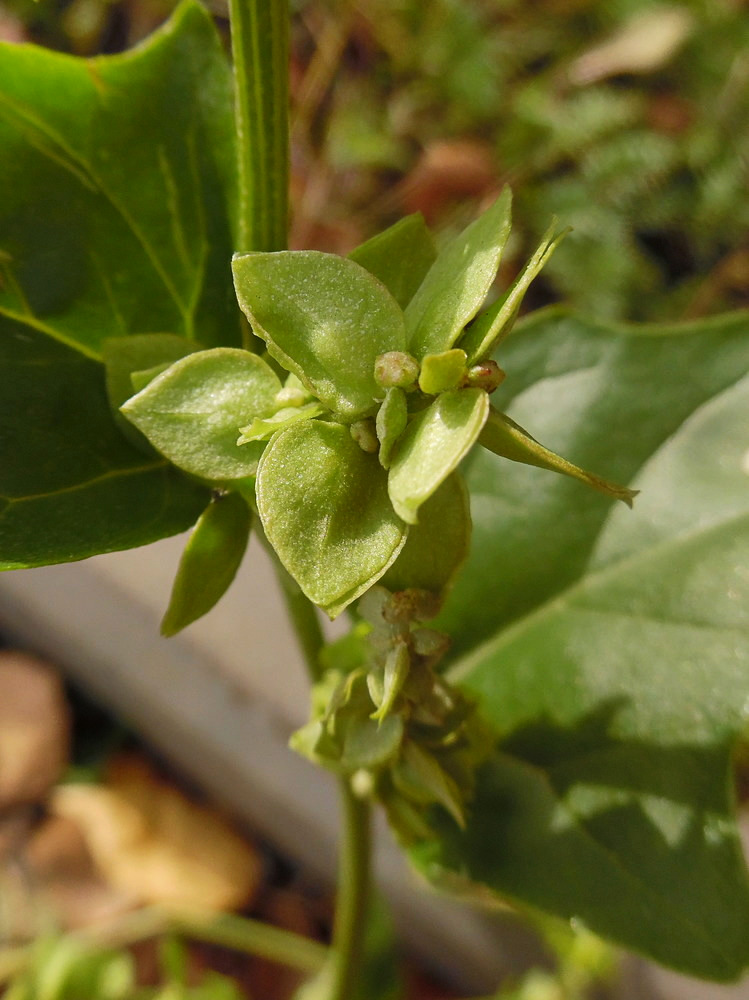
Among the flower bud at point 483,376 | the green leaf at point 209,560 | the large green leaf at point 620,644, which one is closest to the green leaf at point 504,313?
the flower bud at point 483,376

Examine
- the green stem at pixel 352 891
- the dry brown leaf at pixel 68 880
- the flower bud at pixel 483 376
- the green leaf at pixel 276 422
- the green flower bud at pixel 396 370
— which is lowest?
the dry brown leaf at pixel 68 880

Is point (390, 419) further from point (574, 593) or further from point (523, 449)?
point (574, 593)

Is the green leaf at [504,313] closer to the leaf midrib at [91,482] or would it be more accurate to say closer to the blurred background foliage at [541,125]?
the leaf midrib at [91,482]

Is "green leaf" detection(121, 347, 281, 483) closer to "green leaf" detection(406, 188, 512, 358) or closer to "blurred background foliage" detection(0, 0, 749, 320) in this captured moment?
"green leaf" detection(406, 188, 512, 358)

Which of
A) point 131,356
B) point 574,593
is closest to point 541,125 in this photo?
point 574,593

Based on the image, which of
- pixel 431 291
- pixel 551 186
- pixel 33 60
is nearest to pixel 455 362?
pixel 431 291

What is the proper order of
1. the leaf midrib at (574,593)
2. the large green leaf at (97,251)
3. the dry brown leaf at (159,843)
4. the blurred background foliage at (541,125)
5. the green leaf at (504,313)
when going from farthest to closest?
the blurred background foliage at (541,125) < the dry brown leaf at (159,843) < the leaf midrib at (574,593) < the large green leaf at (97,251) < the green leaf at (504,313)
